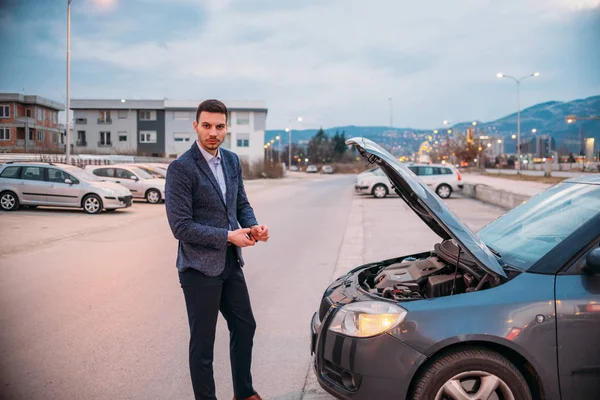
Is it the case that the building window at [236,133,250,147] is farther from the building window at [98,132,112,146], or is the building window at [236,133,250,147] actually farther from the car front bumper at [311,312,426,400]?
the car front bumper at [311,312,426,400]

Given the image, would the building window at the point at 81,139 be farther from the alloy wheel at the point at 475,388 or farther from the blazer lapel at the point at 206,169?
the alloy wheel at the point at 475,388

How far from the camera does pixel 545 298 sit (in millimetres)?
2885

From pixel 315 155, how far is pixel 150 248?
420 ft

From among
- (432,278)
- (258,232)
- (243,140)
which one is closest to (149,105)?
(243,140)

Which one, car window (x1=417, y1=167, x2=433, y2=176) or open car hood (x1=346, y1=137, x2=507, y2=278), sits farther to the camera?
car window (x1=417, y1=167, x2=433, y2=176)

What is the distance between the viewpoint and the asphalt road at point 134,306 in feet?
13.5

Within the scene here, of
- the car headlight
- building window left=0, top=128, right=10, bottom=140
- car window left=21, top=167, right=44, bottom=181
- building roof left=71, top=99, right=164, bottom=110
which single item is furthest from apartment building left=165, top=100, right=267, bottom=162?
the car headlight

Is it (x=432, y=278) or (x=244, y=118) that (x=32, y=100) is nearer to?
(x=432, y=278)

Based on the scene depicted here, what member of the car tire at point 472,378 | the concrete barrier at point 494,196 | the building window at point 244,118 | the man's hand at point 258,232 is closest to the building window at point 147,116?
the building window at point 244,118

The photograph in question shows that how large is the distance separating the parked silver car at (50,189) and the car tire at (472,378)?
16.3m

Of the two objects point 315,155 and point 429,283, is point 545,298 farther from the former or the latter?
point 315,155

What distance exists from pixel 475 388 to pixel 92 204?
1659cm

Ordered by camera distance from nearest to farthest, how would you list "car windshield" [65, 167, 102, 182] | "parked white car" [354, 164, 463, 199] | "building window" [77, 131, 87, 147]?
"car windshield" [65, 167, 102, 182] → "parked white car" [354, 164, 463, 199] → "building window" [77, 131, 87, 147]

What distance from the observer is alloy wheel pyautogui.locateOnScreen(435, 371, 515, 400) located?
2846mm
